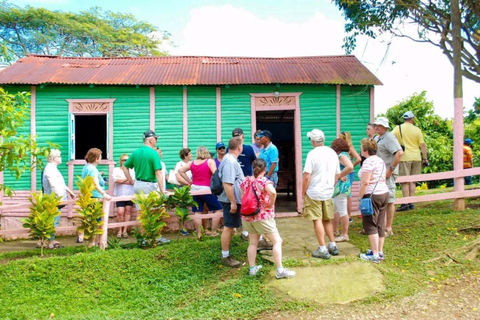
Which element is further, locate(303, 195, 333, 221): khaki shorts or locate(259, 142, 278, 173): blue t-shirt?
locate(259, 142, 278, 173): blue t-shirt

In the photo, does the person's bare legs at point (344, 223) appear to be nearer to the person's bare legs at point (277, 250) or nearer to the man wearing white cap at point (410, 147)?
the person's bare legs at point (277, 250)

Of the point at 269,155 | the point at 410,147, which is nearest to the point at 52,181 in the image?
the point at 269,155

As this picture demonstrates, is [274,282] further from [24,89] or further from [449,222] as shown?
[24,89]

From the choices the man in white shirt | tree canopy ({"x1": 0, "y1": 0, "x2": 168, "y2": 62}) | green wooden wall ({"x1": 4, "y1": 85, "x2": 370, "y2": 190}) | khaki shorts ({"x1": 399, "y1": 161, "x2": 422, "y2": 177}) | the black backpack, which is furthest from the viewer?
tree canopy ({"x1": 0, "y1": 0, "x2": 168, "y2": 62})

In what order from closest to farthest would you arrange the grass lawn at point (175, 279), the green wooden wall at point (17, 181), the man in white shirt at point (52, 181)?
1. the grass lawn at point (175, 279)
2. the man in white shirt at point (52, 181)
3. the green wooden wall at point (17, 181)

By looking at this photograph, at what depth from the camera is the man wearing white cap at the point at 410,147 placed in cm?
763

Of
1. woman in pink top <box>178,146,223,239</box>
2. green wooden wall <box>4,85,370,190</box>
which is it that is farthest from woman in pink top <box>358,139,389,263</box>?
green wooden wall <box>4,85,370,190</box>

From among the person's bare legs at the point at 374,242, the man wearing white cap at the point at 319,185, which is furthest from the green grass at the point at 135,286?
the person's bare legs at the point at 374,242

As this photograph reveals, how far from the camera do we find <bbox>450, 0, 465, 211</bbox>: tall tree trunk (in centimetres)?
745

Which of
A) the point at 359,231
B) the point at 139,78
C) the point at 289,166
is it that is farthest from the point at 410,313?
the point at 289,166

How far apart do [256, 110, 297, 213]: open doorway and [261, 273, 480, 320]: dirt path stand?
285 inches

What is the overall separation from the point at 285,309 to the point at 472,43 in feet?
27.6

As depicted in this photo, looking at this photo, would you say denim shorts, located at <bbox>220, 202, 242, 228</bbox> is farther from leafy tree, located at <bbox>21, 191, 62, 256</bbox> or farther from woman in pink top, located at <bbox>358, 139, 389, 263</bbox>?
leafy tree, located at <bbox>21, 191, 62, 256</bbox>

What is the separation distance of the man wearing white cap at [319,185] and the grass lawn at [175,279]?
1.93 ft
